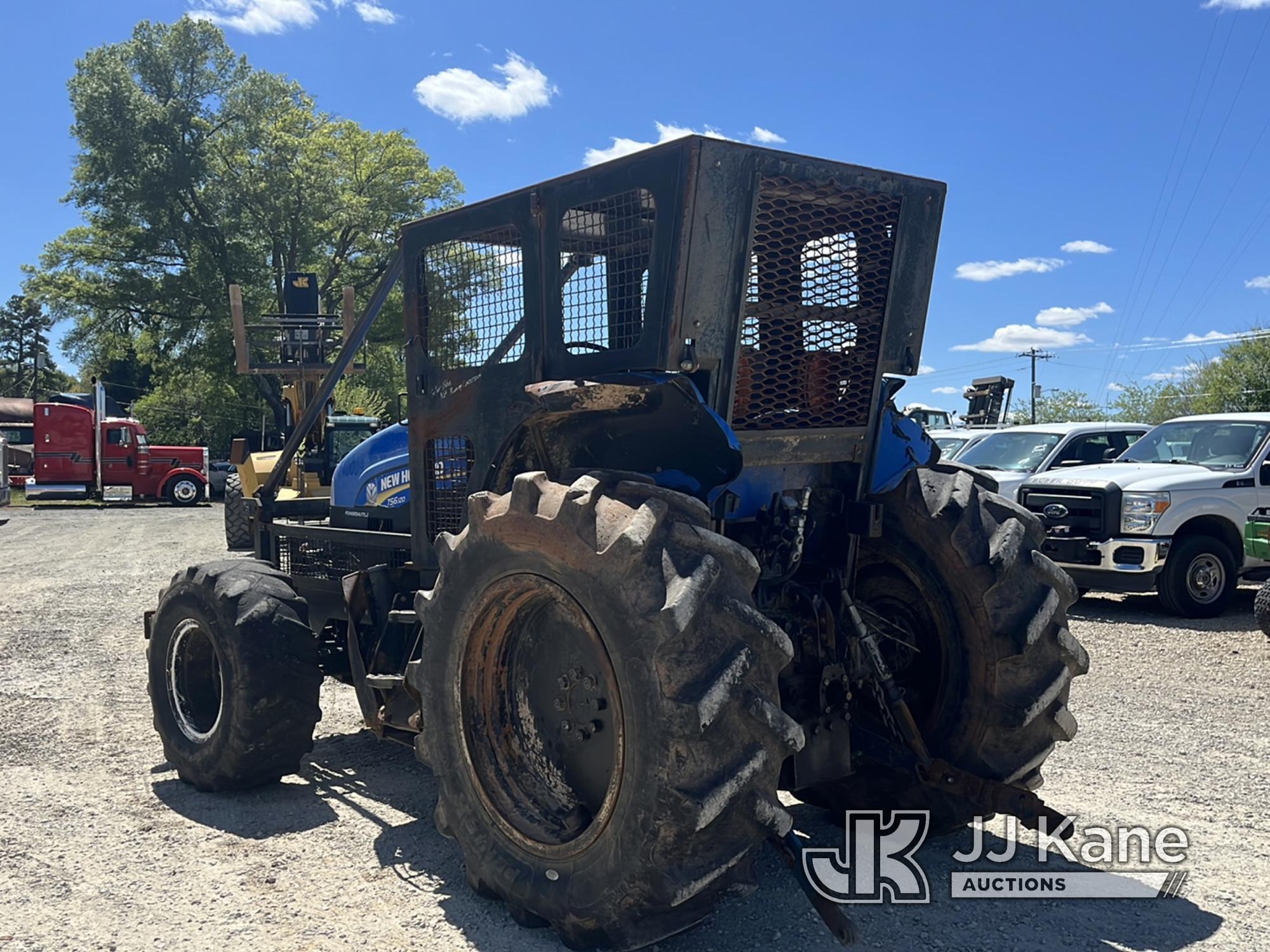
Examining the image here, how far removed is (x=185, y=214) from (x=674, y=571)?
1576 inches

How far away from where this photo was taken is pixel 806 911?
3953mm

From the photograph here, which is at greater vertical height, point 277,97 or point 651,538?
→ point 277,97

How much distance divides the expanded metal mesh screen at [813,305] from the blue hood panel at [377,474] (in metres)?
2.09

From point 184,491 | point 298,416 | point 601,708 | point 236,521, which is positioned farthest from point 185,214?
point 601,708

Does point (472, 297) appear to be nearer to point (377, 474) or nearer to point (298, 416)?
point (377, 474)

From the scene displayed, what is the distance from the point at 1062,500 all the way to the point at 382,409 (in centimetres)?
2813

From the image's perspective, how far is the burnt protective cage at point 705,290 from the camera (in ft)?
12.8

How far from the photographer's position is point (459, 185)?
44.5 metres

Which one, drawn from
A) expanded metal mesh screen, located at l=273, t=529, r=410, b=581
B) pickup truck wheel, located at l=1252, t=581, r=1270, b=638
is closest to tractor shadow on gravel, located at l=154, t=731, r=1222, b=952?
expanded metal mesh screen, located at l=273, t=529, r=410, b=581

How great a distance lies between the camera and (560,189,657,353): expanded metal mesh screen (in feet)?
13.4

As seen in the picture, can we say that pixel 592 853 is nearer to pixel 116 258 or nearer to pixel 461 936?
pixel 461 936

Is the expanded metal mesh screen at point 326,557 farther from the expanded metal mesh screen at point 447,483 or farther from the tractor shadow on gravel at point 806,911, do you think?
the tractor shadow on gravel at point 806,911

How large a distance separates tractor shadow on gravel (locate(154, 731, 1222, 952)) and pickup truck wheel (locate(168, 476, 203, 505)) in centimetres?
2920

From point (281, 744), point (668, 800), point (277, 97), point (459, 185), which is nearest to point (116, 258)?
point (277, 97)
